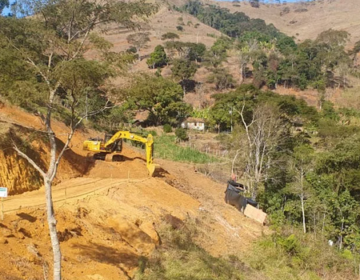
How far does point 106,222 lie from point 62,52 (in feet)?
20.4

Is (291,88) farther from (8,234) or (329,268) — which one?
(8,234)

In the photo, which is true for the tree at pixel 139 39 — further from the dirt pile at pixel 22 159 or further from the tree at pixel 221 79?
the dirt pile at pixel 22 159

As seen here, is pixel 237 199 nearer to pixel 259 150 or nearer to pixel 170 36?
pixel 259 150

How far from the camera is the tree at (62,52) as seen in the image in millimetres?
7699

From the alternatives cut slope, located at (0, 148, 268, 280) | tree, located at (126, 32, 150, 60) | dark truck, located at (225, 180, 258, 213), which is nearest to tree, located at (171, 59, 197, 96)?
tree, located at (126, 32, 150, 60)

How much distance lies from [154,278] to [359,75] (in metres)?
84.6

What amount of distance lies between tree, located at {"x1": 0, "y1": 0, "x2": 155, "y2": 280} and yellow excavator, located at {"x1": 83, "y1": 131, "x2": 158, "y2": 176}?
967 cm

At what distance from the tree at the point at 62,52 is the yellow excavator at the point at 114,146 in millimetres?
9669

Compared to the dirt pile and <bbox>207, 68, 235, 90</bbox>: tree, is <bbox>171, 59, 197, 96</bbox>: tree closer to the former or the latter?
<bbox>207, 68, 235, 90</bbox>: tree

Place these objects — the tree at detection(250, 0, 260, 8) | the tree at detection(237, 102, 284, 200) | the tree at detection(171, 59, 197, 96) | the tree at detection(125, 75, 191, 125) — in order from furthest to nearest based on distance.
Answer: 1. the tree at detection(250, 0, 260, 8)
2. the tree at detection(171, 59, 197, 96)
3. the tree at detection(125, 75, 191, 125)
4. the tree at detection(237, 102, 284, 200)

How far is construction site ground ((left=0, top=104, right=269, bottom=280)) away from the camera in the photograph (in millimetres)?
9629

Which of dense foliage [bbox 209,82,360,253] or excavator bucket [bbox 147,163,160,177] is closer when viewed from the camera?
dense foliage [bbox 209,82,360,253]

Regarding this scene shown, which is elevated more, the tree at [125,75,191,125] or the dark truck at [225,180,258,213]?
the tree at [125,75,191,125]

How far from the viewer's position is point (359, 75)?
82.9 meters
